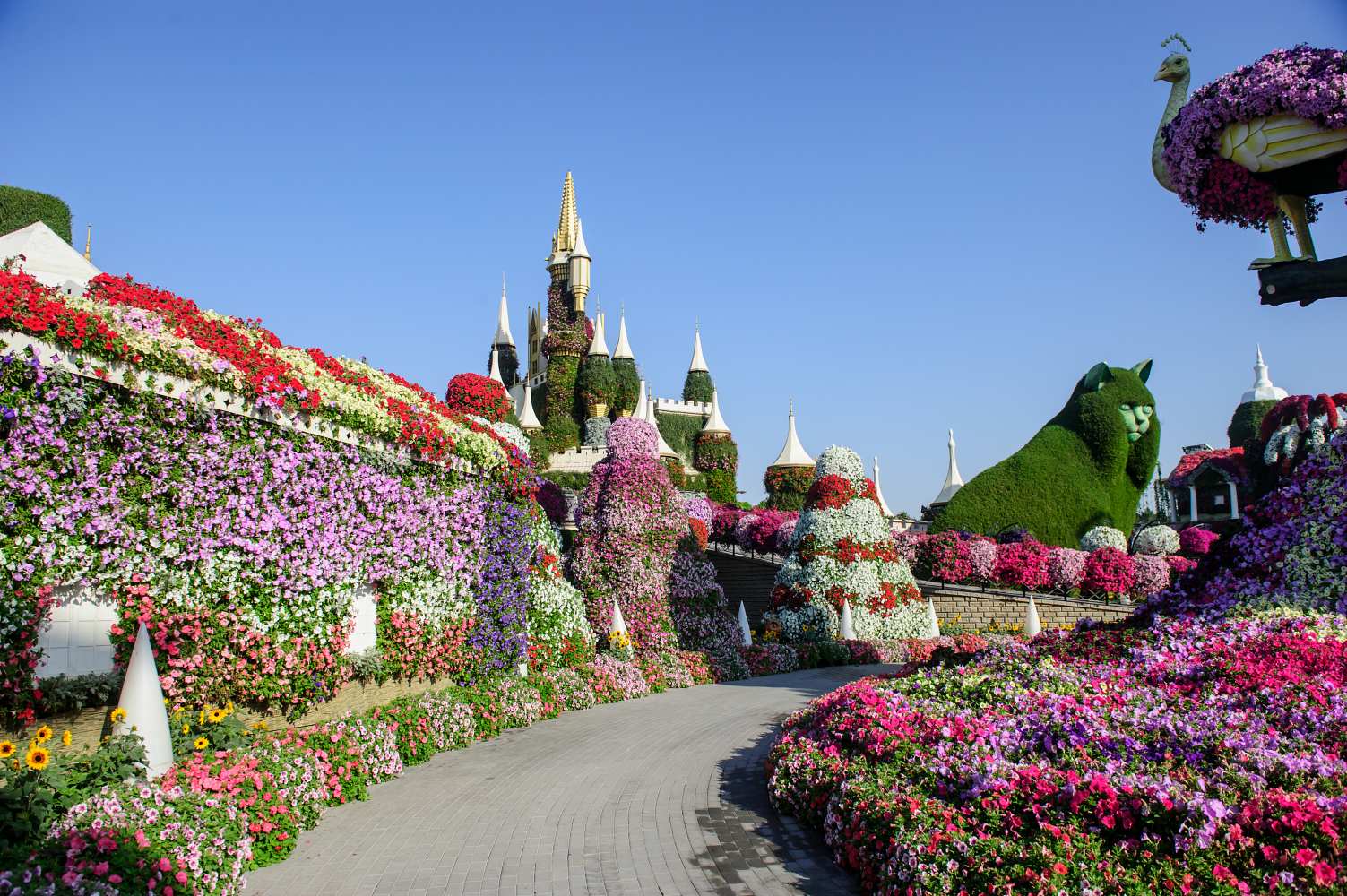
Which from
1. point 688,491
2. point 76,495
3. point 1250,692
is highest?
point 688,491

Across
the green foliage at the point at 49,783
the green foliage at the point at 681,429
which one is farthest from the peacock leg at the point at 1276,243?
the green foliage at the point at 681,429

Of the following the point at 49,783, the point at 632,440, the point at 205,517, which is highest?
the point at 632,440

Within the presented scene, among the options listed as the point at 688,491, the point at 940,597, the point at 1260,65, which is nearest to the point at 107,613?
the point at 1260,65

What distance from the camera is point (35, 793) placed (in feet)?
17.0

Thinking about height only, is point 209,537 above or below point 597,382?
below

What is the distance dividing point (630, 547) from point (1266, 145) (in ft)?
37.6

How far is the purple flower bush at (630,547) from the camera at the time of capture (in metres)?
16.5

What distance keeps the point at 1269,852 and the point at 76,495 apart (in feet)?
26.5

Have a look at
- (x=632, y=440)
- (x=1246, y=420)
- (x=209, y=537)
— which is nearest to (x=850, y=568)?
(x=632, y=440)

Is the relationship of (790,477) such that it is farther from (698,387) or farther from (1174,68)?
(1174,68)

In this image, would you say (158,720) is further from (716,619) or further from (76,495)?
(716,619)

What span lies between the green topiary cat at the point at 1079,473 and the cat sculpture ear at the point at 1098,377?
0.03m

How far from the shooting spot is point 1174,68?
1010 centimetres

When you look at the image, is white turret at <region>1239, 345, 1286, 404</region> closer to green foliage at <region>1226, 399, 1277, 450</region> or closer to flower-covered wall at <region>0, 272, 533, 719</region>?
green foliage at <region>1226, 399, 1277, 450</region>
